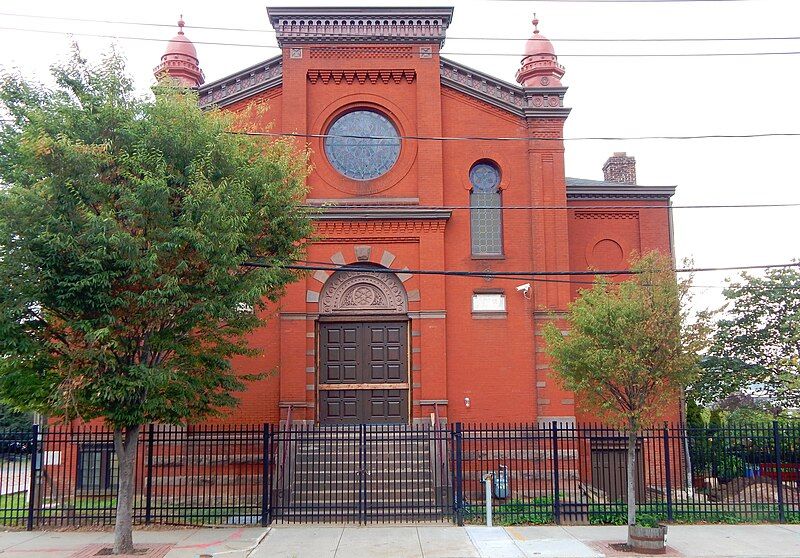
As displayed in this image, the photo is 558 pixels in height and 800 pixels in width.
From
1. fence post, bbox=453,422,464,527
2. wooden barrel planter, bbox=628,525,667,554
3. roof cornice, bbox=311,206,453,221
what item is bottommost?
wooden barrel planter, bbox=628,525,667,554

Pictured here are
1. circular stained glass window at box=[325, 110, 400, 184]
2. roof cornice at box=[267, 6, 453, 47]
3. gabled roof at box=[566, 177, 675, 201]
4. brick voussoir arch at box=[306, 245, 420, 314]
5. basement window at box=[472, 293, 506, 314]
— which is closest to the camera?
brick voussoir arch at box=[306, 245, 420, 314]

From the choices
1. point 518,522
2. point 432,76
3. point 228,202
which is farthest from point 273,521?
point 432,76

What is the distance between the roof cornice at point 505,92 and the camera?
70.0 ft

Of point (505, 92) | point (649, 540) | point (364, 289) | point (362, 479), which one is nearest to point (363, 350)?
point (364, 289)

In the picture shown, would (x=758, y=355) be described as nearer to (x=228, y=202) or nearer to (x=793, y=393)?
(x=793, y=393)

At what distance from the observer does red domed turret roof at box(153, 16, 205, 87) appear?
22703mm

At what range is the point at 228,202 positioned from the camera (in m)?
12.4

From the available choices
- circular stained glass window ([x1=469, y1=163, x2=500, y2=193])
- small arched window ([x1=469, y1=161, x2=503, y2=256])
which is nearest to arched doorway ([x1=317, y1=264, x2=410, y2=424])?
small arched window ([x1=469, y1=161, x2=503, y2=256])

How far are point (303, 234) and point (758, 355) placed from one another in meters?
19.6

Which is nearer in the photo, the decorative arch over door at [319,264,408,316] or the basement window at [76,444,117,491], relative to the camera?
the basement window at [76,444,117,491]

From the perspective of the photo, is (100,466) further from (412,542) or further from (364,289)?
(364,289)

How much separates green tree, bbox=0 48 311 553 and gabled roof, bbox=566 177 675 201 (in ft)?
40.6

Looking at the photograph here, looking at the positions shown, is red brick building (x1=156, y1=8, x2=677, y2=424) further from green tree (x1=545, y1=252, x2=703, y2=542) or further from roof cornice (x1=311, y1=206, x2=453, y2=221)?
green tree (x1=545, y1=252, x2=703, y2=542)

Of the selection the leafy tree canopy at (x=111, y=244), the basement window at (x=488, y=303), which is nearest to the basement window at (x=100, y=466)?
the leafy tree canopy at (x=111, y=244)
